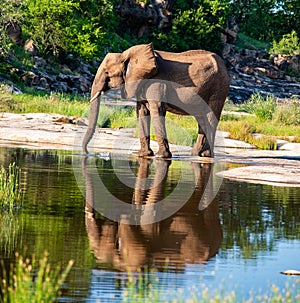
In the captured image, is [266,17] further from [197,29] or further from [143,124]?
[143,124]

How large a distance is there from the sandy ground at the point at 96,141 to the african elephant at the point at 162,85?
1.18 meters

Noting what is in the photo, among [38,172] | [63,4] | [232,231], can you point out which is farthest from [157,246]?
[63,4]

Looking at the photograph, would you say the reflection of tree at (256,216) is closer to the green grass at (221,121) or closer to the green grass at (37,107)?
the green grass at (221,121)

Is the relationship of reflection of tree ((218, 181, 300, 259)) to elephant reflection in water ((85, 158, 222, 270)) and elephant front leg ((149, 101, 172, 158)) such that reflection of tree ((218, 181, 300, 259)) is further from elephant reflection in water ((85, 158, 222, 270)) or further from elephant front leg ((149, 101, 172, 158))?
elephant front leg ((149, 101, 172, 158))

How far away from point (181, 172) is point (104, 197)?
5.20m

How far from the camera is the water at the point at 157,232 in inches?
297

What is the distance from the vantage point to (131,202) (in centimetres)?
1267

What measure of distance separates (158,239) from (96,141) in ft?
51.8

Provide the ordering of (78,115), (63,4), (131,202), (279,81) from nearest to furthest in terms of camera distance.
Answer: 1. (131,202)
2. (78,115)
3. (63,4)
4. (279,81)

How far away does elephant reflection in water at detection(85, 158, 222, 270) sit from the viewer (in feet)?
27.4

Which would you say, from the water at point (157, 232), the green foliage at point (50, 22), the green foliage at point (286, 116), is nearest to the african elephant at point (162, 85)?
the water at point (157, 232)

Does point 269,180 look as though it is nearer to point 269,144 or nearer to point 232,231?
point 232,231

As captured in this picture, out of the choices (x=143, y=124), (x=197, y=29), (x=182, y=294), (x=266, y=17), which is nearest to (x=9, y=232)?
(x=182, y=294)

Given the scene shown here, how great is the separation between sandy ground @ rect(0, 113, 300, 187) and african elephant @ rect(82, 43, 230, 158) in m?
1.18
